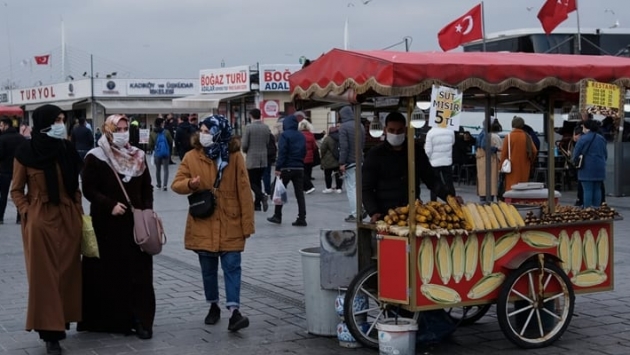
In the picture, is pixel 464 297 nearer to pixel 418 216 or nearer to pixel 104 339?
pixel 418 216

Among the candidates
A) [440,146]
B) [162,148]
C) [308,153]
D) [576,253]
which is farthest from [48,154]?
[162,148]

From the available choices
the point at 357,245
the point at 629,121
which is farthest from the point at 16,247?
the point at 629,121

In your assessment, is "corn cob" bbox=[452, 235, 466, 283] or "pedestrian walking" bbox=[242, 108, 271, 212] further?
"pedestrian walking" bbox=[242, 108, 271, 212]

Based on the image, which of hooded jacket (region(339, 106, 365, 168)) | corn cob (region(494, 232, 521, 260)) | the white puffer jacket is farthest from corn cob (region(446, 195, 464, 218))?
the white puffer jacket

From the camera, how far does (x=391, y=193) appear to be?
23.4 ft

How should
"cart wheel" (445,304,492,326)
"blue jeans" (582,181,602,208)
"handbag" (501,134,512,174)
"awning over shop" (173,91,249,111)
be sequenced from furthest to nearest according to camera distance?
"awning over shop" (173,91,249,111) < "blue jeans" (582,181,602,208) < "handbag" (501,134,512,174) < "cart wheel" (445,304,492,326)

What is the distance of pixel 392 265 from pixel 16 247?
25.5 ft

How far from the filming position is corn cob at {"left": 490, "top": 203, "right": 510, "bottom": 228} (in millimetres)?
6699

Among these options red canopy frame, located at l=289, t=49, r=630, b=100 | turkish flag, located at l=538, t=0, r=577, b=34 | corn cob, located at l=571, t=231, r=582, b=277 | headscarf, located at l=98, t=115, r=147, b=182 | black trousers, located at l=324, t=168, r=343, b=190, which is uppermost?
turkish flag, located at l=538, t=0, r=577, b=34

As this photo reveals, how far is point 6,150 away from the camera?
14.6 m

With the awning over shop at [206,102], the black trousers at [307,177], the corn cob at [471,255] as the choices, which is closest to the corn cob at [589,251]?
the corn cob at [471,255]

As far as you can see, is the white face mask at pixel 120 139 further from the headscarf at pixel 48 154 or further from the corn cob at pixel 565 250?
the corn cob at pixel 565 250

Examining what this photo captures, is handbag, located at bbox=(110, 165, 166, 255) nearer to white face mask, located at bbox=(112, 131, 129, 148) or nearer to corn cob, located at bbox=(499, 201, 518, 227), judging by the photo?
white face mask, located at bbox=(112, 131, 129, 148)

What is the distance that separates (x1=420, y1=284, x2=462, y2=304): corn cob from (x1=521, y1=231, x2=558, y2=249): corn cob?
2.37 feet
